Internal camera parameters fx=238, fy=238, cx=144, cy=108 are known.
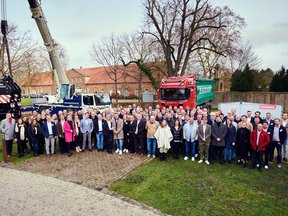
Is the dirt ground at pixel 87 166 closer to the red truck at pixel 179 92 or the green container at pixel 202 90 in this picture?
the red truck at pixel 179 92

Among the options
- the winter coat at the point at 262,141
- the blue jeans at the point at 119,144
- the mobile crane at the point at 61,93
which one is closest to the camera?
the winter coat at the point at 262,141

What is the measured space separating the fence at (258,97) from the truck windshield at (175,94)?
50.1ft

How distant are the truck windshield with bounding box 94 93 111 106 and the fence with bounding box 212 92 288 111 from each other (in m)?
19.6

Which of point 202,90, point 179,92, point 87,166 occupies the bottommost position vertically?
point 87,166

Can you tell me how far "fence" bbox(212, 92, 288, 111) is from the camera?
89.2 ft

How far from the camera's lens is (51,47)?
17031mm

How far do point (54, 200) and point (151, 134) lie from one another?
443 centimetres

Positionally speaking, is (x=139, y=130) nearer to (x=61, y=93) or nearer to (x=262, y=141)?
(x=262, y=141)

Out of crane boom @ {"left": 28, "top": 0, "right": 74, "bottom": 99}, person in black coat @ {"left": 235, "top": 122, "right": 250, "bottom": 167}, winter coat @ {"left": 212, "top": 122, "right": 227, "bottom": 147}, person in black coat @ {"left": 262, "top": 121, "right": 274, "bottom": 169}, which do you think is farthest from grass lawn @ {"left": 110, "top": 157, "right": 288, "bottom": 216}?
crane boom @ {"left": 28, "top": 0, "right": 74, "bottom": 99}

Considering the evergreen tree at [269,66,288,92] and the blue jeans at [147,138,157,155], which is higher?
the evergreen tree at [269,66,288,92]

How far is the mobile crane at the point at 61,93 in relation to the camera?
626 inches

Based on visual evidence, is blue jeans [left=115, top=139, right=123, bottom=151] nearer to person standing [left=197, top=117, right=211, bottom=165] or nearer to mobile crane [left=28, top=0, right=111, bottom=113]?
person standing [left=197, top=117, right=211, bottom=165]

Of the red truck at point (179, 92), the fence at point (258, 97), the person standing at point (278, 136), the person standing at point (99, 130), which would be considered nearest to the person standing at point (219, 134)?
the person standing at point (278, 136)

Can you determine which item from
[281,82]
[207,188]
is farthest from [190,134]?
[281,82]
